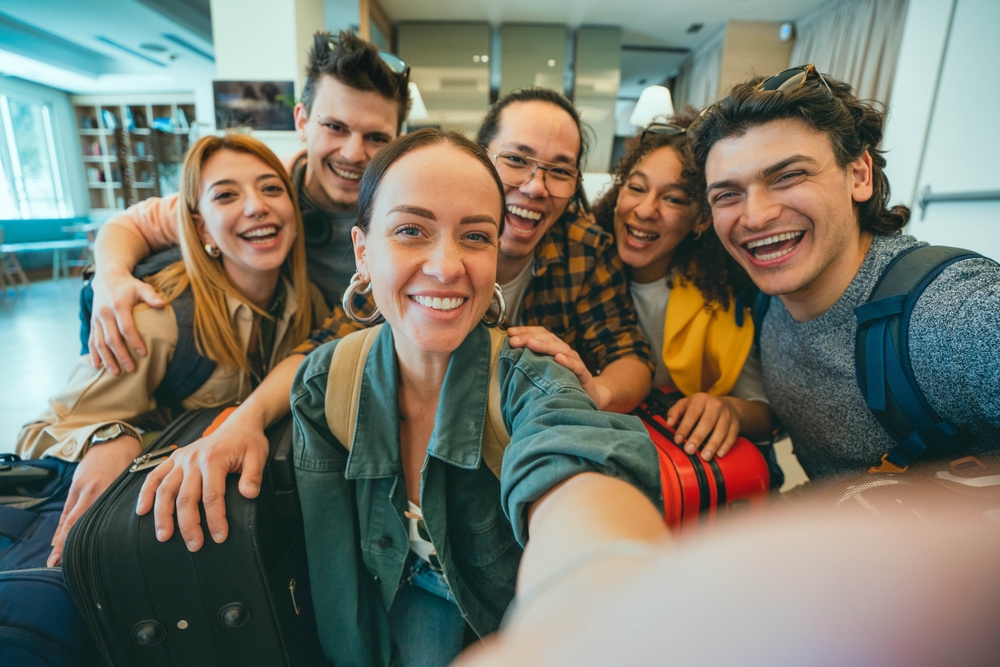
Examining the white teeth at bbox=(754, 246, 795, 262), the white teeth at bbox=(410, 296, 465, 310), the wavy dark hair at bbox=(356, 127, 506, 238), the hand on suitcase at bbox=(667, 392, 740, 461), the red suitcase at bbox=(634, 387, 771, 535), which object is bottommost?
the red suitcase at bbox=(634, 387, 771, 535)

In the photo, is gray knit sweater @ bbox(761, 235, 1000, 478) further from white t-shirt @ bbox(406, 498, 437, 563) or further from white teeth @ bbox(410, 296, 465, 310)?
white t-shirt @ bbox(406, 498, 437, 563)

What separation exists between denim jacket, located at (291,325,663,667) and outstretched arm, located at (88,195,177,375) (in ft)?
2.19

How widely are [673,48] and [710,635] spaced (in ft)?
30.7

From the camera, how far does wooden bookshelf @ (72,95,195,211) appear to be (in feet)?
32.5

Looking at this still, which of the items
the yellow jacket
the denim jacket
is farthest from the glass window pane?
the yellow jacket

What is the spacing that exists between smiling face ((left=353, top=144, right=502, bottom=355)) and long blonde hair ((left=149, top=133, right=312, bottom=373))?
2.59ft

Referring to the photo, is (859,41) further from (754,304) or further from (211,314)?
(211,314)

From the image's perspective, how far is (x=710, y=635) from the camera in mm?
273

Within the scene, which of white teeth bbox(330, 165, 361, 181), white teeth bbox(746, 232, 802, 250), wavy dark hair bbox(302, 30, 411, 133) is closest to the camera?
white teeth bbox(746, 232, 802, 250)

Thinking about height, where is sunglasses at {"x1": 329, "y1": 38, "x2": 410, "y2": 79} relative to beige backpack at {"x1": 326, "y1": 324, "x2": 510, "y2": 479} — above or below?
above

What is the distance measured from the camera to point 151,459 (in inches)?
43.7

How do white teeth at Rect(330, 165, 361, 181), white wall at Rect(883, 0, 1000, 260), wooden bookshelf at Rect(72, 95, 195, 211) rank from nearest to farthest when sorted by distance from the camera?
white teeth at Rect(330, 165, 361, 181), white wall at Rect(883, 0, 1000, 260), wooden bookshelf at Rect(72, 95, 195, 211)

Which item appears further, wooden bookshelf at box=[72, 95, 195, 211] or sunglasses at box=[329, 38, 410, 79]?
wooden bookshelf at box=[72, 95, 195, 211]

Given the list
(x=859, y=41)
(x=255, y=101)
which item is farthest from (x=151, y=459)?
(x=859, y=41)
